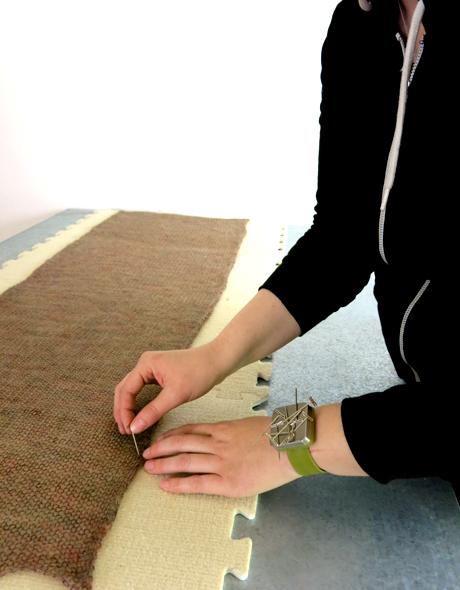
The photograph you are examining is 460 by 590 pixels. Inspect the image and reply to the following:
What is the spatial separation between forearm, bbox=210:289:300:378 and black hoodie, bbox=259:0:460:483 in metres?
0.02

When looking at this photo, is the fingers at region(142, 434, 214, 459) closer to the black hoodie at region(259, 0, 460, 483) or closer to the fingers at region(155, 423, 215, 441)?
the fingers at region(155, 423, 215, 441)

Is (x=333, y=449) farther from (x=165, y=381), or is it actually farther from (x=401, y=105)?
(x=401, y=105)

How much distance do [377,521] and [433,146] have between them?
1.44 ft

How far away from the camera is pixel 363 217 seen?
765mm

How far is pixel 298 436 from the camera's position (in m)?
0.58

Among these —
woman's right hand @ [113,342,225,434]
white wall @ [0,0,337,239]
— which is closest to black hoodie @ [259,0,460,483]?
woman's right hand @ [113,342,225,434]

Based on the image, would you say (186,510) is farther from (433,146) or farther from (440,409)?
(433,146)

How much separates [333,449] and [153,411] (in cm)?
23

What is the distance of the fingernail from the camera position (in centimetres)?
66

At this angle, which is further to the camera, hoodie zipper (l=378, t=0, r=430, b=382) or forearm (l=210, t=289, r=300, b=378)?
forearm (l=210, t=289, r=300, b=378)

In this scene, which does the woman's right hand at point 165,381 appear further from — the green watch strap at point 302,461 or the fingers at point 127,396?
the green watch strap at point 302,461

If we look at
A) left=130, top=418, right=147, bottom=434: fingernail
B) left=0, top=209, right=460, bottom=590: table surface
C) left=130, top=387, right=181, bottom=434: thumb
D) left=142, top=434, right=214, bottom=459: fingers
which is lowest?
left=0, top=209, right=460, bottom=590: table surface

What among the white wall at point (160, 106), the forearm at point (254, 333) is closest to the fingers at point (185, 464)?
the forearm at point (254, 333)

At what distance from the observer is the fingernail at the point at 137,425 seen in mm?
661
